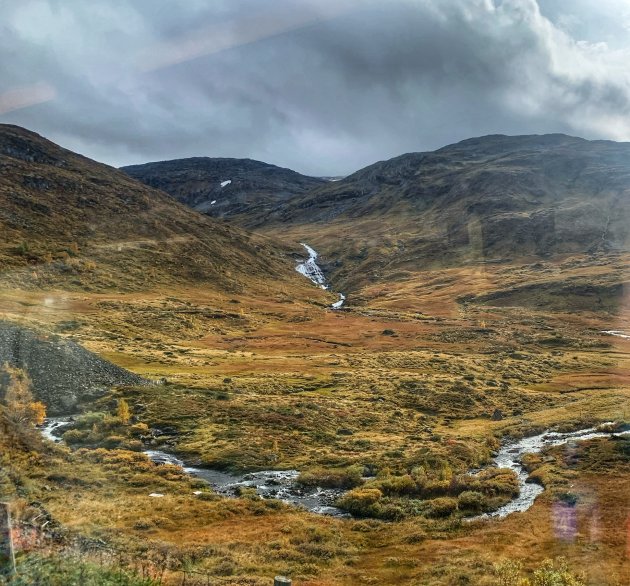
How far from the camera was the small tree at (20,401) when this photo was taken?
44.2 m

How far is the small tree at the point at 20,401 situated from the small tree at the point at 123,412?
6755mm

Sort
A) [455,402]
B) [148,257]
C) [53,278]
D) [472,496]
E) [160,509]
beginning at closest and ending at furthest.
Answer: [160,509]
[472,496]
[455,402]
[53,278]
[148,257]

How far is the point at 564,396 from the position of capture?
79.6 m

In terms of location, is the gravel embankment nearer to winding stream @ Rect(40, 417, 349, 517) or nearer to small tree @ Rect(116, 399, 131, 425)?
small tree @ Rect(116, 399, 131, 425)

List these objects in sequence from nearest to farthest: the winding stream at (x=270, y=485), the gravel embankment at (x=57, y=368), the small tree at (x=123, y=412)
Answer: the winding stream at (x=270, y=485) < the small tree at (x=123, y=412) < the gravel embankment at (x=57, y=368)

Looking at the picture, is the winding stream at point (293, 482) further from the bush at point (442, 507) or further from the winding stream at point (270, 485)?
the bush at point (442, 507)

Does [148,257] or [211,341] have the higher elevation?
[148,257]

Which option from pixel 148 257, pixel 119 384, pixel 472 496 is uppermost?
pixel 148 257

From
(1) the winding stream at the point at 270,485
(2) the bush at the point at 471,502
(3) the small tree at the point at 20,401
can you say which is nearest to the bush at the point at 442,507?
(2) the bush at the point at 471,502

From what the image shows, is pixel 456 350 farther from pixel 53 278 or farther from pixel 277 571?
pixel 53 278

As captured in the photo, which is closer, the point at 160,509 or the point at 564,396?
the point at 160,509

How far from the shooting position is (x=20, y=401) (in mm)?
46375

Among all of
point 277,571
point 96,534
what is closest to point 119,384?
point 96,534

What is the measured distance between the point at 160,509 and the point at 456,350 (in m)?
94.1
